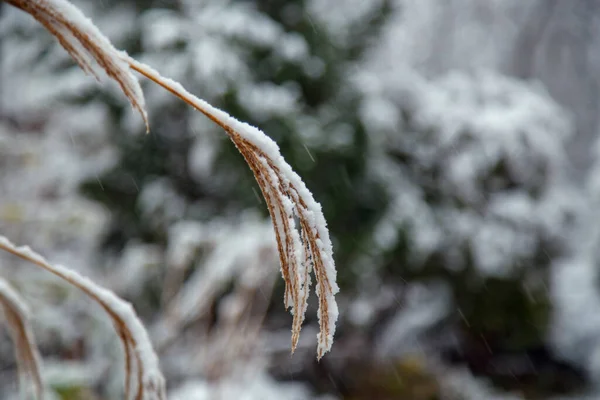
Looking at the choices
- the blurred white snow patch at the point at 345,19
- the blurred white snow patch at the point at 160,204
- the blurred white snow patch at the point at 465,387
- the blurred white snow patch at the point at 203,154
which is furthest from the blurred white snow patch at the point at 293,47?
the blurred white snow patch at the point at 465,387

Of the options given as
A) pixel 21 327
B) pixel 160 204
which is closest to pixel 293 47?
pixel 160 204

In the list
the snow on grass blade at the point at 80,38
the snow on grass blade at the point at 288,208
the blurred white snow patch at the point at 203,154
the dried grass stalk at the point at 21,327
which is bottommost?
the blurred white snow patch at the point at 203,154

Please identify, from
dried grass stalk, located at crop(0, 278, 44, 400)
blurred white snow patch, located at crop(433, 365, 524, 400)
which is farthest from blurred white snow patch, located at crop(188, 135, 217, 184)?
dried grass stalk, located at crop(0, 278, 44, 400)

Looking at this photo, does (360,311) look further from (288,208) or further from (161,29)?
(288,208)

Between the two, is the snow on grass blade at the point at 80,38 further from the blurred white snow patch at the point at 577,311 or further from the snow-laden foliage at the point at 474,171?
the blurred white snow patch at the point at 577,311

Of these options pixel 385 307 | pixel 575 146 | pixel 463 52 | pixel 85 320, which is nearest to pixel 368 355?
pixel 385 307

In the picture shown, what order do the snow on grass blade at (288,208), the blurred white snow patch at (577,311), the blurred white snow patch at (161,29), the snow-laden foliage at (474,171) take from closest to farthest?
the snow on grass blade at (288,208) < the blurred white snow patch at (161,29) < the snow-laden foliage at (474,171) < the blurred white snow patch at (577,311)

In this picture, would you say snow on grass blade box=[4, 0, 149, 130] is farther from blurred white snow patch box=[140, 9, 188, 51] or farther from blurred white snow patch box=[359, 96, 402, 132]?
blurred white snow patch box=[359, 96, 402, 132]
